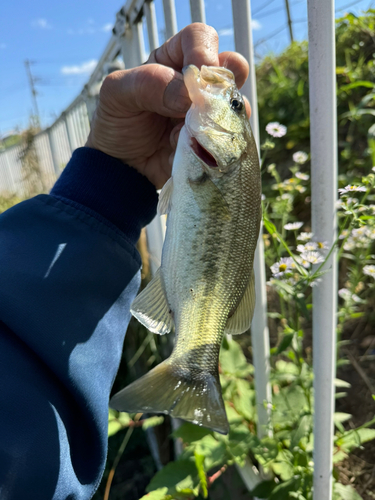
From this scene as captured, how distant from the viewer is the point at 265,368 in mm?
1887

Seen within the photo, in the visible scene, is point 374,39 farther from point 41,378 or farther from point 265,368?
point 41,378

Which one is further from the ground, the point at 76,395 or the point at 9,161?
the point at 76,395

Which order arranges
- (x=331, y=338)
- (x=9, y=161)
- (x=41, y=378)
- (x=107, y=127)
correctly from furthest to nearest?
(x=9, y=161)
(x=107, y=127)
(x=331, y=338)
(x=41, y=378)

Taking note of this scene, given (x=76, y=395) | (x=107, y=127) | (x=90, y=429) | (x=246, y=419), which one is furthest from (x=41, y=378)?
(x=246, y=419)

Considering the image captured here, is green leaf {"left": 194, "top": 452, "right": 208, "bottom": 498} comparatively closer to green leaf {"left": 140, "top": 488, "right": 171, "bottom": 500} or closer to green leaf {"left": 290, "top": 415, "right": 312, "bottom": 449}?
green leaf {"left": 140, "top": 488, "right": 171, "bottom": 500}

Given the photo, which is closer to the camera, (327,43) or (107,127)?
(327,43)

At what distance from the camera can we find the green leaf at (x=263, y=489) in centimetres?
178

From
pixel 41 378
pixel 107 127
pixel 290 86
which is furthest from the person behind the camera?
pixel 290 86

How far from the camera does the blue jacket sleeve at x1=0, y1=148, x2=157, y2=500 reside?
1.03 m

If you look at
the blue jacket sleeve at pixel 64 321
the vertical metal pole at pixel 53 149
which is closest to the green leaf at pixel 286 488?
the blue jacket sleeve at pixel 64 321

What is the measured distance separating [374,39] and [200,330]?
3477mm

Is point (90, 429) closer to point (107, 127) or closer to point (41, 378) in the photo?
point (41, 378)

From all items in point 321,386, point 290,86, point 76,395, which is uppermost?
point 290,86

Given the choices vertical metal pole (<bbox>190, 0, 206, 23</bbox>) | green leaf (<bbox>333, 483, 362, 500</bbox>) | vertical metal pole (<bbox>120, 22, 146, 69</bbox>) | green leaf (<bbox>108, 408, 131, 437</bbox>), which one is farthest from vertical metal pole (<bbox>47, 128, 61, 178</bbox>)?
green leaf (<bbox>333, 483, 362, 500</bbox>)
